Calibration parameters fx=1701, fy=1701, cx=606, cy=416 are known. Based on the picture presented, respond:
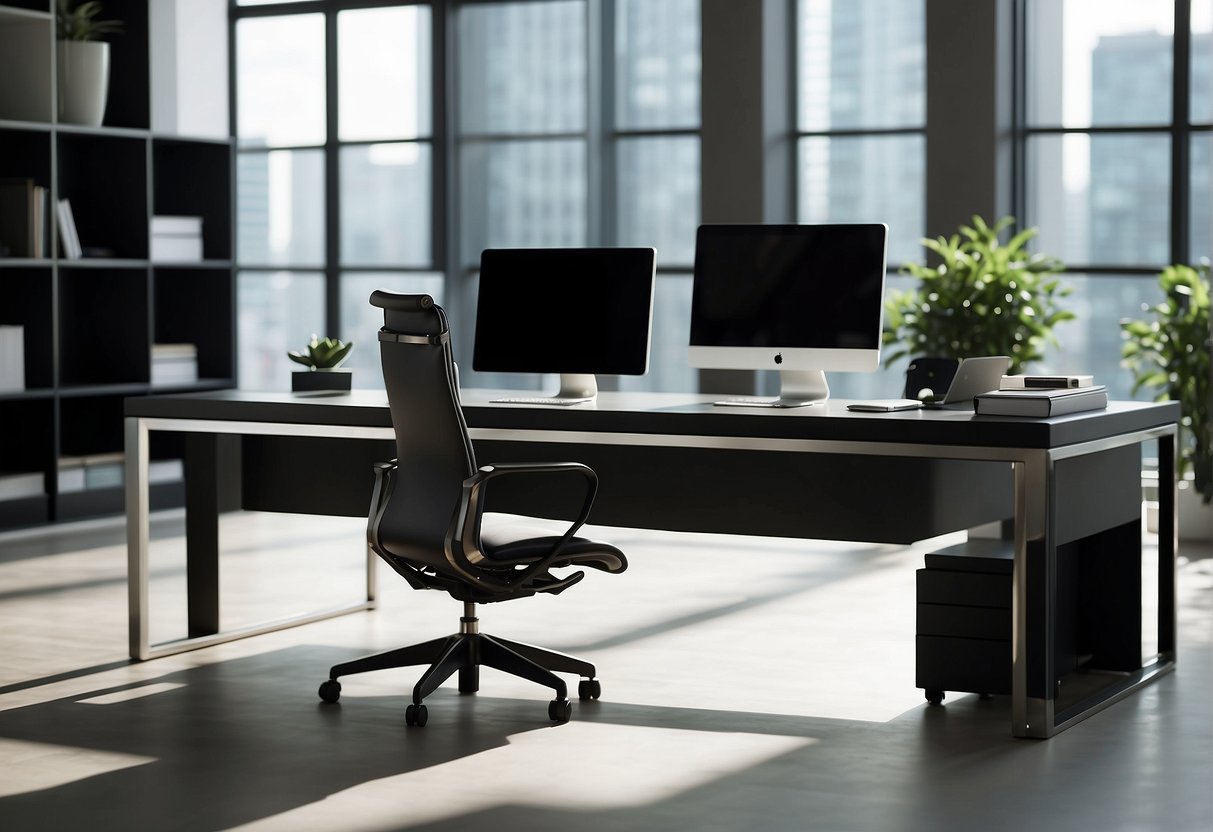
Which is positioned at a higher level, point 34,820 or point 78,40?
point 78,40

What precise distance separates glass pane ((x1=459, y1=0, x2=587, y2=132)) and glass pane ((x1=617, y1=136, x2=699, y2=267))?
0.39 meters

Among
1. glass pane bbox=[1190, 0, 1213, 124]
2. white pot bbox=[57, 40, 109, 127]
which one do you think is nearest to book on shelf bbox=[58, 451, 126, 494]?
white pot bbox=[57, 40, 109, 127]

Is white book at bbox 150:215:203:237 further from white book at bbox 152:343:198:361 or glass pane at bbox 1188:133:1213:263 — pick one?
glass pane at bbox 1188:133:1213:263

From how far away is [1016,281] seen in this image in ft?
24.0

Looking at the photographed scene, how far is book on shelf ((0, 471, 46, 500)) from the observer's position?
749cm

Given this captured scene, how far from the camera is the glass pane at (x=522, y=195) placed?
365 inches

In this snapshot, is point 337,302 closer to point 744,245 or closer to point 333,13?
point 333,13

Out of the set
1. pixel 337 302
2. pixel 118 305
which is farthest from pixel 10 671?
pixel 337 302

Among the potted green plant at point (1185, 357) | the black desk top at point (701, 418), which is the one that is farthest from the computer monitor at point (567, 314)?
the potted green plant at point (1185, 357)

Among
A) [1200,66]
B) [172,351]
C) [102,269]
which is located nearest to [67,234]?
[102,269]

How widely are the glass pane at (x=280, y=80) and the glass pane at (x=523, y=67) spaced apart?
99 cm

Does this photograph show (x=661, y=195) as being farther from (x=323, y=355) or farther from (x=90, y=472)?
(x=323, y=355)

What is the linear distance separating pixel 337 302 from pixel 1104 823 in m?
7.27

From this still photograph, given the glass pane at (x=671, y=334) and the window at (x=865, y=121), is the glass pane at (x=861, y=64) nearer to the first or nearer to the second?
the window at (x=865, y=121)
